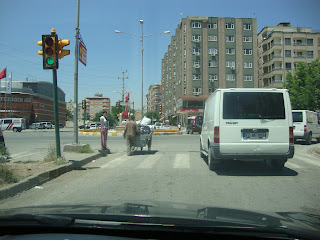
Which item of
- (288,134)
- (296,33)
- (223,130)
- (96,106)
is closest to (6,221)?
(223,130)

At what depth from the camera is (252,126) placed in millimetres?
7398

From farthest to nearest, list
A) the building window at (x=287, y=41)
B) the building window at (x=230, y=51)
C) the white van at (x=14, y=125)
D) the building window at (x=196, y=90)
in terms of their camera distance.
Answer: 1. the building window at (x=196, y=90)
2. the building window at (x=230, y=51)
3. the building window at (x=287, y=41)
4. the white van at (x=14, y=125)

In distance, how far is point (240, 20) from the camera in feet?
204

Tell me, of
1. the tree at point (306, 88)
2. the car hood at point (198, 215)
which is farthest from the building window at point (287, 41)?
the car hood at point (198, 215)

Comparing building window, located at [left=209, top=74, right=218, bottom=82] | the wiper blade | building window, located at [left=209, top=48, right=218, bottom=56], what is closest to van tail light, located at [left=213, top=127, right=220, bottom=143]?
the wiper blade

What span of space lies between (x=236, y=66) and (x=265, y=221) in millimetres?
63936

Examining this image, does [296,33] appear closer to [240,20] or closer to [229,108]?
[240,20]

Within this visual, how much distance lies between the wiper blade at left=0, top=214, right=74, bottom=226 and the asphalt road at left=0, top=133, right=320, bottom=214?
1.07 metres

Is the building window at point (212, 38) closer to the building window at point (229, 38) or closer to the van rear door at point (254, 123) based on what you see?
the building window at point (229, 38)

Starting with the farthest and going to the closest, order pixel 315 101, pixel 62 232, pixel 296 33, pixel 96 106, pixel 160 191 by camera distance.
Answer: pixel 96 106, pixel 296 33, pixel 315 101, pixel 160 191, pixel 62 232

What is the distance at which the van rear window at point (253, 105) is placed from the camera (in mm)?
7457

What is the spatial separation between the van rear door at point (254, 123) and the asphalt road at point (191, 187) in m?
0.73

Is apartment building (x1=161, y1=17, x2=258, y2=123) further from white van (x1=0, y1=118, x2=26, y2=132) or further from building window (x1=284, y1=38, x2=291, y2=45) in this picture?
white van (x1=0, y1=118, x2=26, y2=132)

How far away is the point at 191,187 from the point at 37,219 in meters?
4.11
